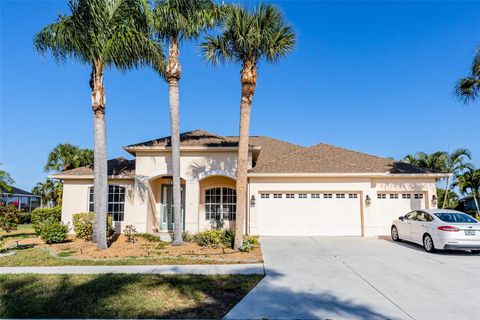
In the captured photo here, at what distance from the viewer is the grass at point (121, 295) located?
525cm

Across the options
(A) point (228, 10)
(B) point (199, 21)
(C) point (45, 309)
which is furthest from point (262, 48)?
(C) point (45, 309)

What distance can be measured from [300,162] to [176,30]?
8.71m

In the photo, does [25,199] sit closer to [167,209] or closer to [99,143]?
[167,209]

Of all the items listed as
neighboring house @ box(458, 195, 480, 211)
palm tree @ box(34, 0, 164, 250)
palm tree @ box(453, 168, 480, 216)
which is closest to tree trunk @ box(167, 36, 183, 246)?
palm tree @ box(34, 0, 164, 250)

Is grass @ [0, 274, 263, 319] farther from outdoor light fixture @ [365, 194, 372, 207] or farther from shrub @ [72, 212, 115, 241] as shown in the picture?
outdoor light fixture @ [365, 194, 372, 207]

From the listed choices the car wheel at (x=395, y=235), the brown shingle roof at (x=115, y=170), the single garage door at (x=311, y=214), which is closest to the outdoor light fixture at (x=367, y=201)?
the single garage door at (x=311, y=214)

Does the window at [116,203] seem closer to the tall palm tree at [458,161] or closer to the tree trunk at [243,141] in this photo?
the tree trunk at [243,141]

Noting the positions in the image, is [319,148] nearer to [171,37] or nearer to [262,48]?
[262,48]

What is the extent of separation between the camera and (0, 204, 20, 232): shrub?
11.6 m

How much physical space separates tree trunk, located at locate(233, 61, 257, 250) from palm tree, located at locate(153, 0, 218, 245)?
2.56 metres

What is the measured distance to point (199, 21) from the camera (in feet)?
39.0

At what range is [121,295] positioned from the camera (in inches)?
238

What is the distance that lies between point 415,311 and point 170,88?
10.8m

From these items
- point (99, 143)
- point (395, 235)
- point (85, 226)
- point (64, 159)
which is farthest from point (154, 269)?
point (64, 159)
